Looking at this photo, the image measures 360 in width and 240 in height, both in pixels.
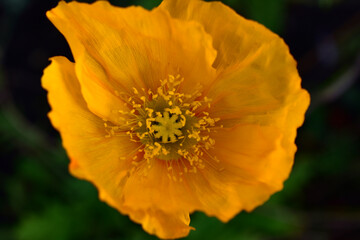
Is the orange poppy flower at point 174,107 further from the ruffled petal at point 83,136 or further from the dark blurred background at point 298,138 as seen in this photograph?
the dark blurred background at point 298,138

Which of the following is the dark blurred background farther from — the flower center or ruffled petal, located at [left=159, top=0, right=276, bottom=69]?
ruffled petal, located at [left=159, top=0, right=276, bottom=69]

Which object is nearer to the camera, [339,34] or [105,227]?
[105,227]

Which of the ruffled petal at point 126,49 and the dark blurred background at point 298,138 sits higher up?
the ruffled petal at point 126,49

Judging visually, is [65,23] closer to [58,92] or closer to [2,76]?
[58,92]

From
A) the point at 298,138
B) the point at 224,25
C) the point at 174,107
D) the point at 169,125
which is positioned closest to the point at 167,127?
the point at 169,125

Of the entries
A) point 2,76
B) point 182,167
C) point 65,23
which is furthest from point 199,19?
point 2,76

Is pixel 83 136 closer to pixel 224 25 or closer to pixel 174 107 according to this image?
pixel 174 107

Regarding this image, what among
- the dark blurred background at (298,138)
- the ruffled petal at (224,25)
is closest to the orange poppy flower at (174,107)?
the ruffled petal at (224,25)
